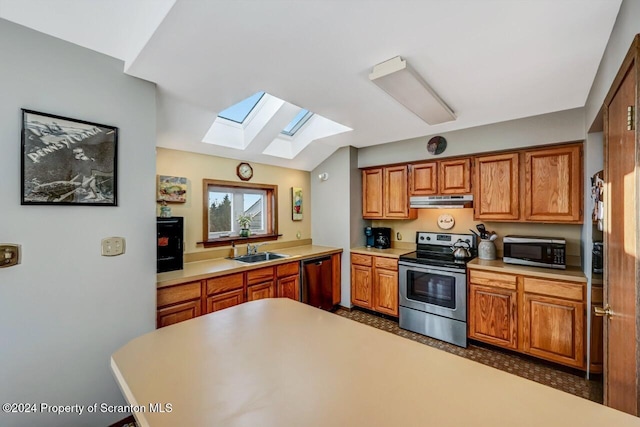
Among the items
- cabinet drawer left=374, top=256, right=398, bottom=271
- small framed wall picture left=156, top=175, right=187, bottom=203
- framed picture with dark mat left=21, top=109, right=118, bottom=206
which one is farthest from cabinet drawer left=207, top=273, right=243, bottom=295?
cabinet drawer left=374, top=256, right=398, bottom=271

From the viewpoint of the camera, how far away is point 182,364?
97 centimetres

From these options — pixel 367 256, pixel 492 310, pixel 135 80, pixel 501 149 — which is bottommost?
pixel 492 310

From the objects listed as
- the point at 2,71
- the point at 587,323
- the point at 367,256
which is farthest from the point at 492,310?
the point at 2,71

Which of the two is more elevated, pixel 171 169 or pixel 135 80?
pixel 135 80

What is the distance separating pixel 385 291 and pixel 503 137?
7.13 feet

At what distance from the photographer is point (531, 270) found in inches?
99.0

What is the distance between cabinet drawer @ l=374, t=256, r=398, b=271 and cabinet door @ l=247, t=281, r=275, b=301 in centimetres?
139

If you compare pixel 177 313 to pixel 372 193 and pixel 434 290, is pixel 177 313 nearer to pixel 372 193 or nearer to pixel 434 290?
pixel 434 290

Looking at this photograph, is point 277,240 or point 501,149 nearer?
point 501,149

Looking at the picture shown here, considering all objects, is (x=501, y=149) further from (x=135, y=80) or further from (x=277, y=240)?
(x=135, y=80)

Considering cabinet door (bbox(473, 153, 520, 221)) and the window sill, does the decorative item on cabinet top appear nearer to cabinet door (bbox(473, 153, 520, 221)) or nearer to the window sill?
cabinet door (bbox(473, 153, 520, 221))

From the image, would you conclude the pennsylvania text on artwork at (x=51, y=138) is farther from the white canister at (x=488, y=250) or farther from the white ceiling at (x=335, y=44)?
the white canister at (x=488, y=250)

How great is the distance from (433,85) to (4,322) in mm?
2951

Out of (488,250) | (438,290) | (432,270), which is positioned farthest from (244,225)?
(488,250)
